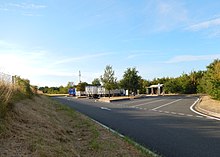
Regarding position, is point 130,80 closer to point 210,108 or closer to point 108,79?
point 108,79

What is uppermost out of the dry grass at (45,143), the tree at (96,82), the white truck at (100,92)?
the tree at (96,82)

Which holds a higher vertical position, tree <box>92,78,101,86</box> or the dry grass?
tree <box>92,78,101,86</box>

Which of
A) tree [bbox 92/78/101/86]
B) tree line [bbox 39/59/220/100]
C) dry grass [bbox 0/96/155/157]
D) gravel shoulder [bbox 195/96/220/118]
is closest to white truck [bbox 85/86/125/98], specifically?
tree line [bbox 39/59/220/100]

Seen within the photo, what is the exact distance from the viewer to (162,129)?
A: 11.6m

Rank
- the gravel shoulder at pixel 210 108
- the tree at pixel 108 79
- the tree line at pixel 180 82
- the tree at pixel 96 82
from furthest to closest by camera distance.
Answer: the tree at pixel 96 82
the tree at pixel 108 79
the tree line at pixel 180 82
the gravel shoulder at pixel 210 108

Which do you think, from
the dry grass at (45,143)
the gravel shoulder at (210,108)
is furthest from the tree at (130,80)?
the dry grass at (45,143)

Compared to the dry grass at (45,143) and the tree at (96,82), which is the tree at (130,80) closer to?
the tree at (96,82)

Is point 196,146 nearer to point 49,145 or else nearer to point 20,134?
point 49,145

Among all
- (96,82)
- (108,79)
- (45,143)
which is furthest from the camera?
(96,82)

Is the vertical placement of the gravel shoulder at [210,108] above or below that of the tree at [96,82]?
below

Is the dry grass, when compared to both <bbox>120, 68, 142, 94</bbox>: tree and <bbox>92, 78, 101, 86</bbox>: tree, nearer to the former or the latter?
<bbox>120, 68, 142, 94</bbox>: tree

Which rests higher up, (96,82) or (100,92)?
(96,82)

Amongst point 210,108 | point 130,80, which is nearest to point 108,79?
point 130,80

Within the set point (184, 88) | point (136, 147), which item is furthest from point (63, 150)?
point (184, 88)
